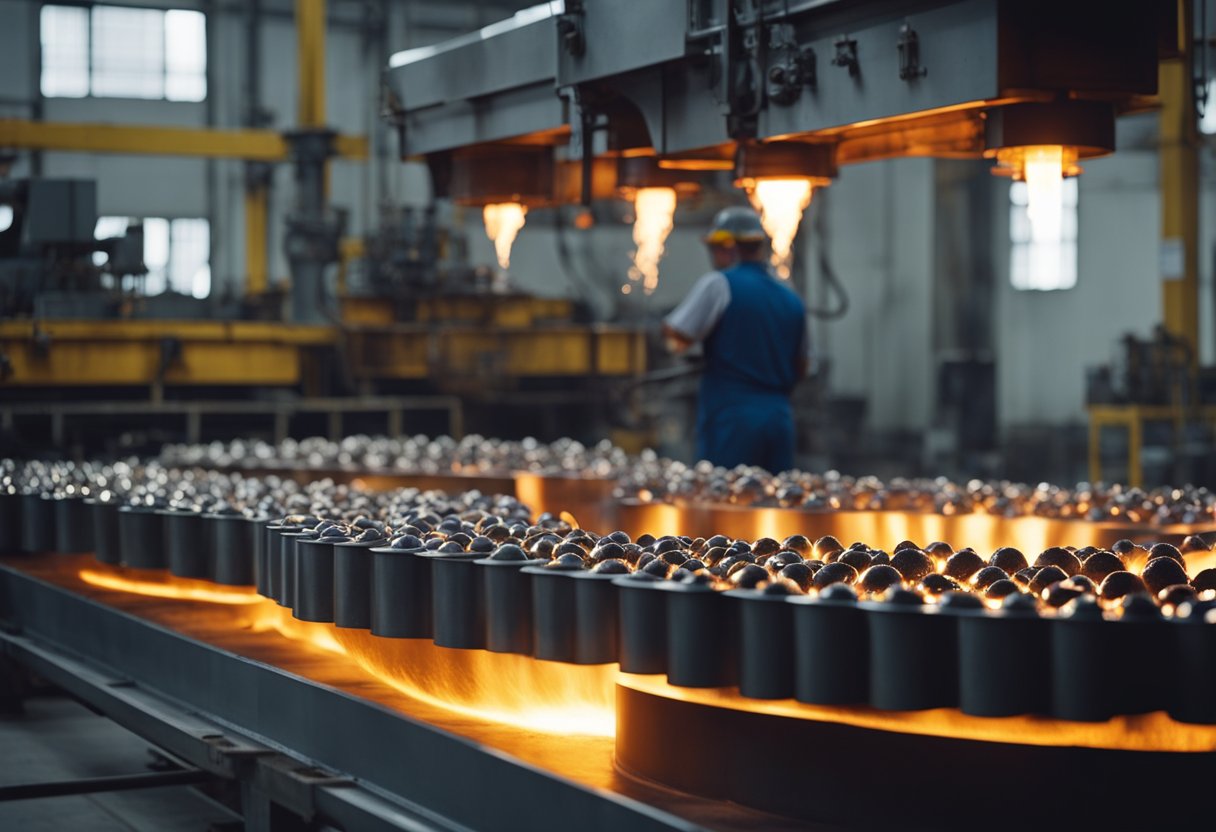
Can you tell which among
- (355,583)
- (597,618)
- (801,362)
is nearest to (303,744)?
(355,583)

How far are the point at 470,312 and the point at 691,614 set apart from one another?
29.8 ft

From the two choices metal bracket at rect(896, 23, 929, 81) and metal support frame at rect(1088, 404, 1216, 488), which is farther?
metal support frame at rect(1088, 404, 1216, 488)

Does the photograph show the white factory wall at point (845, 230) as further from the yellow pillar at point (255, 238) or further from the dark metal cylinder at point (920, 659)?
the dark metal cylinder at point (920, 659)

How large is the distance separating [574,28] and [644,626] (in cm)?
166

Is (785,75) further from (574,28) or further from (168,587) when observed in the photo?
(168,587)

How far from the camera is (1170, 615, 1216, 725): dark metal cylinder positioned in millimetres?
1559

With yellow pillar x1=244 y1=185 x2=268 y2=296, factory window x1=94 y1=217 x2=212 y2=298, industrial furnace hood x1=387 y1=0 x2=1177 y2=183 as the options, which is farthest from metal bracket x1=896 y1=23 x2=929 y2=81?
factory window x1=94 y1=217 x2=212 y2=298

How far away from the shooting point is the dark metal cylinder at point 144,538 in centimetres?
312

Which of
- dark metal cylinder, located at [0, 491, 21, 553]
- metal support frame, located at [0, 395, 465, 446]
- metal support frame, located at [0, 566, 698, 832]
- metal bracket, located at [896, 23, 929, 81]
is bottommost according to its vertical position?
metal support frame, located at [0, 566, 698, 832]

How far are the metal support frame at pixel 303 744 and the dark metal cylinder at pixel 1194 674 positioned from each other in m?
0.52

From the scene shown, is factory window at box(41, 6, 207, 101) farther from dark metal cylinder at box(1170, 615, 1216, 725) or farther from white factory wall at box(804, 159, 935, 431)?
dark metal cylinder at box(1170, 615, 1216, 725)

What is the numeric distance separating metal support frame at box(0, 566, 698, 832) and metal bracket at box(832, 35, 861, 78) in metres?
1.30

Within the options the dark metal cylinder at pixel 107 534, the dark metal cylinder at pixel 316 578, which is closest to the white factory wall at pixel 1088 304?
the dark metal cylinder at pixel 107 534

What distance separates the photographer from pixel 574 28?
3131mm
